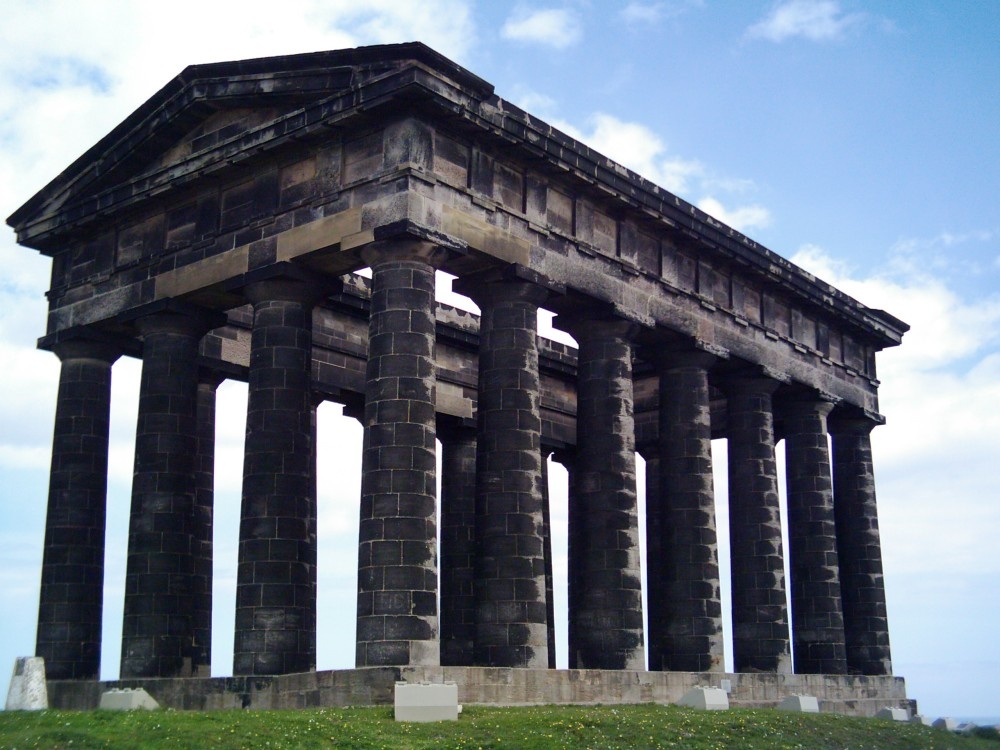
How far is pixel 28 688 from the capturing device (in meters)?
36.8

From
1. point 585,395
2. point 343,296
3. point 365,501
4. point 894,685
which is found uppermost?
point 343,296

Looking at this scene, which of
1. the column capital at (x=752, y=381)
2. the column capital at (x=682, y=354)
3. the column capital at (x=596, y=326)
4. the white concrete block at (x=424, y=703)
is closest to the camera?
the white concrete block at (x=424, y=703)

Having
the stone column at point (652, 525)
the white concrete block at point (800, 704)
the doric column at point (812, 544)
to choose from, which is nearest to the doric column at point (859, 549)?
the doric column at point (812, 544)

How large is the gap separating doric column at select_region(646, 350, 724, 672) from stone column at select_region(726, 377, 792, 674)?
4.24 m

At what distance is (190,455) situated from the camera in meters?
43.6

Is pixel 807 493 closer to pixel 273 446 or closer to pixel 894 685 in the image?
pixel 894 685

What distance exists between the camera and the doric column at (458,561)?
5341 centimetres

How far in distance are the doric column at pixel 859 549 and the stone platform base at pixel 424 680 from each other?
38.0 ft

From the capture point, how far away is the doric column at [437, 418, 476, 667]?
53.4 metres

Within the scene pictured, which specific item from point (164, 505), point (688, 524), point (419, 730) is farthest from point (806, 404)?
point (419, 730)

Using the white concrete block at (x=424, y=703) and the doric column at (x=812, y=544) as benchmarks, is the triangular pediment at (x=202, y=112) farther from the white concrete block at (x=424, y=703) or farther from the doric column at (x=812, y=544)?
the doric column at (x=812, y=544)

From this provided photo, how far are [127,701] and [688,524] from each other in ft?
67.2

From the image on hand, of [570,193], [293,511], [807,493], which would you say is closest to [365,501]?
[293,511]

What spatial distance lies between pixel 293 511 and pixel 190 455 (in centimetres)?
635
